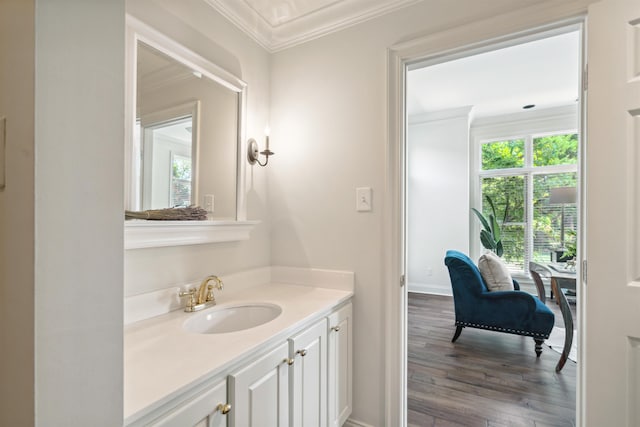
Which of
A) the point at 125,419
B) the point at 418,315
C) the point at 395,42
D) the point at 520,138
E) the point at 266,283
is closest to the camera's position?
the point at 125,419

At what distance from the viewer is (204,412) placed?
0.84 meters

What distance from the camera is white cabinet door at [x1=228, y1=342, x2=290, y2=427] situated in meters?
0.95

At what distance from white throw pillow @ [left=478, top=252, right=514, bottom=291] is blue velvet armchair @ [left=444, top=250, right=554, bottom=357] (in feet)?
0.17

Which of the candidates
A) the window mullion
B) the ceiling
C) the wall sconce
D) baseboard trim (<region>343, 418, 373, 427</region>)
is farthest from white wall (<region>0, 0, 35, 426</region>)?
the window mullion

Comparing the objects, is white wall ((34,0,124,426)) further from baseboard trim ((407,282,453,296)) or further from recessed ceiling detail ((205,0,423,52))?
baseboard trim ((407,282,453,296))

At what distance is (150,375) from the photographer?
0.81 m

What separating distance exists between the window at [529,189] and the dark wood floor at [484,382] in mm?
2299

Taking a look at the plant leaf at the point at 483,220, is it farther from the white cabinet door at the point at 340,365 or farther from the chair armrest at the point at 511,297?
the white cabinet door at the point at 340,365

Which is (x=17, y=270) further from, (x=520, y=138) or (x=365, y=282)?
(x=520, y=138)

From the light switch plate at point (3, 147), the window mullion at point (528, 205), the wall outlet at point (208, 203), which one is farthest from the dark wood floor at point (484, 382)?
the window mullion at point (528, 205)

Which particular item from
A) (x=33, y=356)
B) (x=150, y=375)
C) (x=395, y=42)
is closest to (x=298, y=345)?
(x=150, y=375)

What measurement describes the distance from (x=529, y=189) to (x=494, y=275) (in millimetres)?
2690

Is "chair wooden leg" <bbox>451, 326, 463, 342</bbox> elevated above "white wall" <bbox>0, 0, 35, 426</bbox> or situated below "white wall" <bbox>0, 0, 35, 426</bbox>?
below

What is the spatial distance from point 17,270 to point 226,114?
130cm
